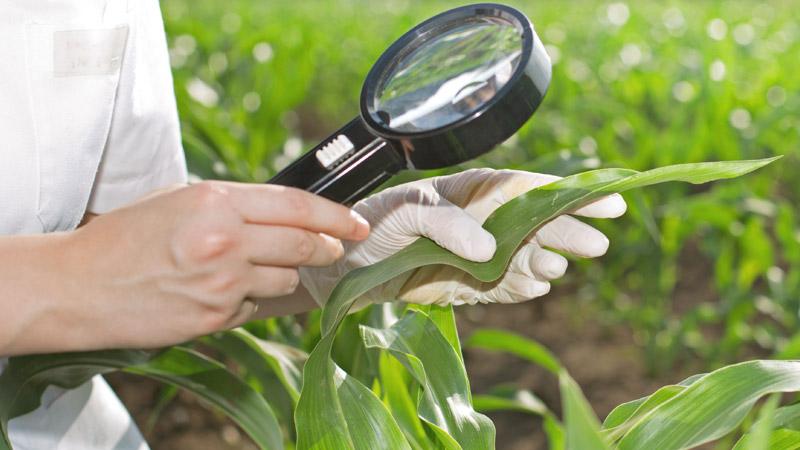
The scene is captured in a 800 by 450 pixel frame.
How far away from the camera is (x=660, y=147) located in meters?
2.42

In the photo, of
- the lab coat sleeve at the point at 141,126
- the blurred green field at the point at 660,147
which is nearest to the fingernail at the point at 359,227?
the lab coat sleeve at the point at 141,126

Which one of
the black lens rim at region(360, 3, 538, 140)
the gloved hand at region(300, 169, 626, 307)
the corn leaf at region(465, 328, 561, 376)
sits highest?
the black lens rim at region(360, 3, 538, 140)

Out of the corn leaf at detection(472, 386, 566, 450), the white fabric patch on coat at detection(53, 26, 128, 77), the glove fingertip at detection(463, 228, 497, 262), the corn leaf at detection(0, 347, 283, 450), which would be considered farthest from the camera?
the corn leaf at detection(472, 386, 566, 450)

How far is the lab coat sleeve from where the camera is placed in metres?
1.03

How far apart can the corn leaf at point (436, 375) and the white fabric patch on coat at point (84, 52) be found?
0.37m

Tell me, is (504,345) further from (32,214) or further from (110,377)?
(110,377)

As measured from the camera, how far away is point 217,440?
1917mm

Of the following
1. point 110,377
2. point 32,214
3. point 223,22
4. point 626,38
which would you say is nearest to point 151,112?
point 32,214

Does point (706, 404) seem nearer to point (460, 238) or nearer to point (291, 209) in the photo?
point (460, 238)

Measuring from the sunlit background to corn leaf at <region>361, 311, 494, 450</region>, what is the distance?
0.66 metres

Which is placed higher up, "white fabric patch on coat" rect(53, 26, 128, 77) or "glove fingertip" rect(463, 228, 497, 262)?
"white fabric patch on coat" rect(53, 26, 128, 77)

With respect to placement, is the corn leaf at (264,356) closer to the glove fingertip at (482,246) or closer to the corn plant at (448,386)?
the corn plant at (448,386)

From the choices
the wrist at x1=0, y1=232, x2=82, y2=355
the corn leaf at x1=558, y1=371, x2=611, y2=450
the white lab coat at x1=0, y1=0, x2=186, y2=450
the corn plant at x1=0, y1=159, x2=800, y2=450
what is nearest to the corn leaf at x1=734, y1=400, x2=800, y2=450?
the corn plant at x1=0, y1=159, x2=800, y2=450

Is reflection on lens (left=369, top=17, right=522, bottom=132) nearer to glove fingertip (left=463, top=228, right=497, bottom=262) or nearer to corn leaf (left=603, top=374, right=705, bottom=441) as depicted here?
glove fingertip (left=463, top=228, right=497, bottom=262)
